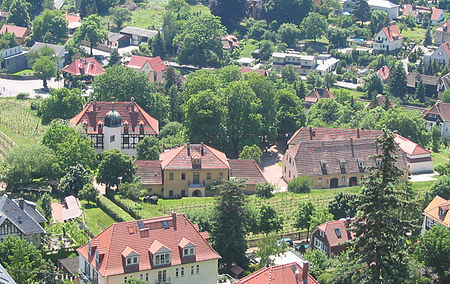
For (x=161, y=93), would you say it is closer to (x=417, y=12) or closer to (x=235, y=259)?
(x=235, y=259)

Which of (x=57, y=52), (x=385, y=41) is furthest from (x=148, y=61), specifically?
(x=385, y=41)

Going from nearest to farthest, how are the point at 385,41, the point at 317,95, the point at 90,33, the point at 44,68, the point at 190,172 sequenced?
1. the point at 190,172
2. the point at 317,95
3. the point at 44,68
4. the point at 90,33
5. the point at 385,41

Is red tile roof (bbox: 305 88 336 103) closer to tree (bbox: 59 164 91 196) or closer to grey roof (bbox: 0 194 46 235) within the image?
tree (bbox: 59 164 91 196)

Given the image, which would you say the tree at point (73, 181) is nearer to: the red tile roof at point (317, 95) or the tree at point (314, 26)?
the red tile roof at point (317, 95)

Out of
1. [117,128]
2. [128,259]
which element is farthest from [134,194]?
[128,259]

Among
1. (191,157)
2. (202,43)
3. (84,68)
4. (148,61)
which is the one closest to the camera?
(191,157)

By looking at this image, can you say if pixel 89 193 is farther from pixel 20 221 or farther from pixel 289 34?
pixel 289 34
